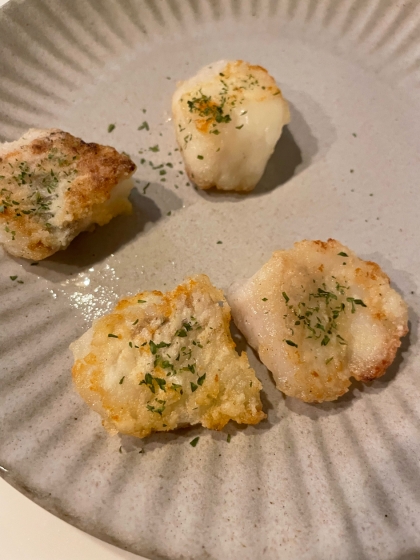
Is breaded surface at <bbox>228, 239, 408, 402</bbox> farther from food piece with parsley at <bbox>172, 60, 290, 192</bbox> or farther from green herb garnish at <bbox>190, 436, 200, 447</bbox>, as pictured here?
food piece with parsley at <bbox>172, 60, 290, 192</bbox>

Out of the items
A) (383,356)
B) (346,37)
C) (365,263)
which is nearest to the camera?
(383,356)

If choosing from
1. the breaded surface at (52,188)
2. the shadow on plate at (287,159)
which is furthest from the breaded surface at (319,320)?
the breaded surface at (52,188)

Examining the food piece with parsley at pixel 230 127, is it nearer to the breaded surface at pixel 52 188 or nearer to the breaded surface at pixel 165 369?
the breaded surface at pixel 52 188

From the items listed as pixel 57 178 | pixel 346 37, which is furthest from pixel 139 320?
pixel 346 37

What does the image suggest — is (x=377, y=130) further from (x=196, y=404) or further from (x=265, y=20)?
(x=196, y=404)

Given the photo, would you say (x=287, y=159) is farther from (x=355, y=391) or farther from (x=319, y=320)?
(x=355, y=391)
